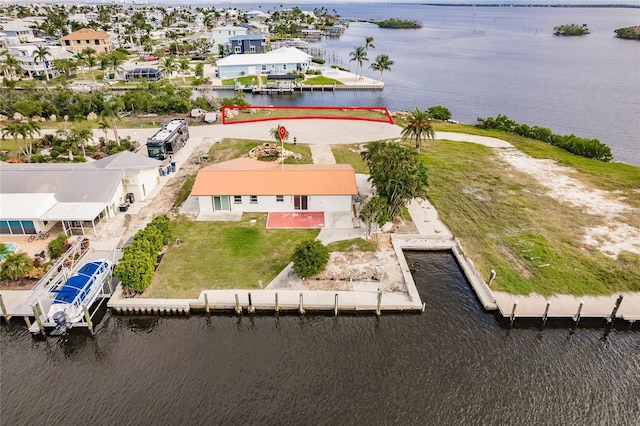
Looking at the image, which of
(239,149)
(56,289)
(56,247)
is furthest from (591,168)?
(56,247)

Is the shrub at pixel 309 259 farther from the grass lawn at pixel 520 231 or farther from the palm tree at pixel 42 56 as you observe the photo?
the palm tree at pixel 42 56

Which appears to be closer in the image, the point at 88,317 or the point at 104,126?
the point at 88,317

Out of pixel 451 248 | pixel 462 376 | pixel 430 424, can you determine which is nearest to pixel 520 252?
pixel 451 248

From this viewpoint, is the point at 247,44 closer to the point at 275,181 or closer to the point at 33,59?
the point at 33,59

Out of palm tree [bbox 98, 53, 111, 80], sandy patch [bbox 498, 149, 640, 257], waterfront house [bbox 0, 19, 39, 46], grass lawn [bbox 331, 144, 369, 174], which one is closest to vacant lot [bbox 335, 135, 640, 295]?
grass lawn [bbox 331, 144, 369, 174]

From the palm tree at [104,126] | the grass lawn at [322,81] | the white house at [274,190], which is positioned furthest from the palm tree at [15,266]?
the grass lawn at [322,81]
